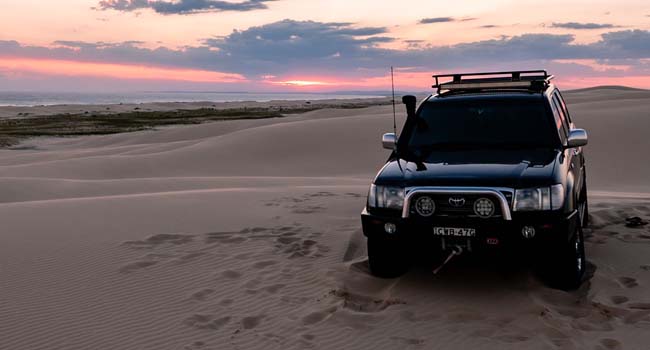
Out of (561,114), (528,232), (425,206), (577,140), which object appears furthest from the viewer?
(561,114)

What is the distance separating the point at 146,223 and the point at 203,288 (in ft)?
10.2

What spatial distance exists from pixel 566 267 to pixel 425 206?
4.65 feet

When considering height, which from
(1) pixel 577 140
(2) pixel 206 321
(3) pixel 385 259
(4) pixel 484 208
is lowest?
(2) pixel 206 321

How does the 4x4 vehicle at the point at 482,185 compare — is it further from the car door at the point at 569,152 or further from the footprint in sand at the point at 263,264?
the footprint in sand at the point at 263,264

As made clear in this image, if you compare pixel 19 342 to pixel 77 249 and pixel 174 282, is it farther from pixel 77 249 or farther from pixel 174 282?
pixel 77 249

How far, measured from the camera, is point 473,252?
5102 millimetres

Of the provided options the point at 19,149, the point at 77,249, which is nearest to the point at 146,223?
the point at 77,249

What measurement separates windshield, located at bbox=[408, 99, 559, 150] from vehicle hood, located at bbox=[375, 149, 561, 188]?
0.25 meters

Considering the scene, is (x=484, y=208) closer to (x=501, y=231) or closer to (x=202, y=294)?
(x=501, y=231)

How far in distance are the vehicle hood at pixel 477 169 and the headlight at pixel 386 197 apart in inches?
2.2

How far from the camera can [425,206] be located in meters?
5.21

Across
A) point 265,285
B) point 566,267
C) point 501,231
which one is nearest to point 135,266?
point 265,285

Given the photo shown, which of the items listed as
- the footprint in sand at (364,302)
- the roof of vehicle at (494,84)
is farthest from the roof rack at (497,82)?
the footprint in sand at (364,302)

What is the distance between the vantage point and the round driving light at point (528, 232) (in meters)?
4.93
